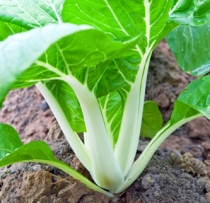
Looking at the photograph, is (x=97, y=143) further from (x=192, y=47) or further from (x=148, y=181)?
(x=192, y=47)

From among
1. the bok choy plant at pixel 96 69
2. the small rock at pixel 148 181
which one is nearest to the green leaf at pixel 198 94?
the bok choy plant at pixel 96 69

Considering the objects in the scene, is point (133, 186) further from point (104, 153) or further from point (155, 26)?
point (155, 26)

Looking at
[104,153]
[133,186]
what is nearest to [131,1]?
[104,153]

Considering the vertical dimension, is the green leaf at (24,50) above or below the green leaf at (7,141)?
above

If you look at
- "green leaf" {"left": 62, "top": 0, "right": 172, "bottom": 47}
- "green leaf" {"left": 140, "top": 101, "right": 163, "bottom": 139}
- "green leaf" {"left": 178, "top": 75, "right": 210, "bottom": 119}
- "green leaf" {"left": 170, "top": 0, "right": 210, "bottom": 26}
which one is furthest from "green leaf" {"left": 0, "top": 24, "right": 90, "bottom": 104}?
"green leaf" {"left": 140, "top": 101, "right": 163, "bottom": 139}

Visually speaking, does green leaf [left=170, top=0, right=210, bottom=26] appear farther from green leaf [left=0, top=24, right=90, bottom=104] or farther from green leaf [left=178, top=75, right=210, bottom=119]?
green leaf [left=0, top=24, right=90, bottom=104]

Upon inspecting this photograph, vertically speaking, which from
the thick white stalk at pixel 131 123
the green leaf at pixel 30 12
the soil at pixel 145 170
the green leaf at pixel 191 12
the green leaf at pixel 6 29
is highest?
the green leaf at pixel 30 12

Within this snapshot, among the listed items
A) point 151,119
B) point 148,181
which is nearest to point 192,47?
point 151,119

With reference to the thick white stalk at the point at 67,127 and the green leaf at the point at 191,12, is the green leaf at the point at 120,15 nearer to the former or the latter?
the green leaf at the point at 191,12

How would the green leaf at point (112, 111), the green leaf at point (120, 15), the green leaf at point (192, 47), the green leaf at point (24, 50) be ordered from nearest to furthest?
the green leaf at point (24, 50), the green leaf at point (120, 15), the green leaf at point (112, 111), the green leaf at point (192, 47)
